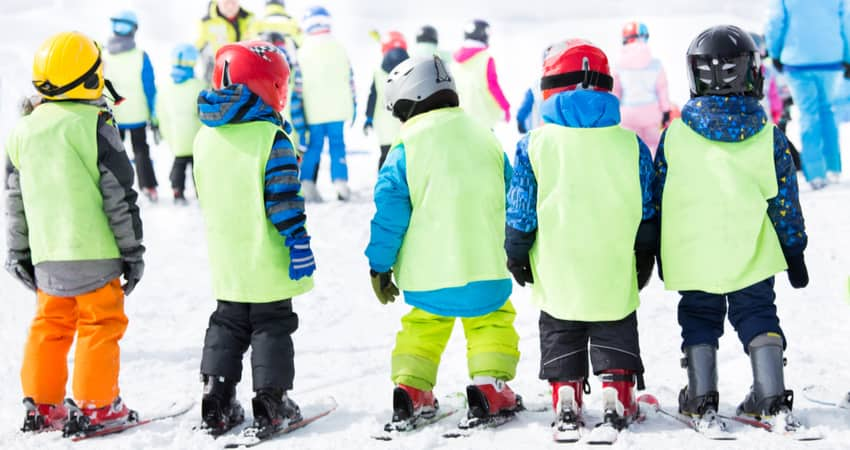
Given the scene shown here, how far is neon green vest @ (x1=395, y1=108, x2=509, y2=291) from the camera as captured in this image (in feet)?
13.4

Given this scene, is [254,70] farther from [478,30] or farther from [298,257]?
[478,30]

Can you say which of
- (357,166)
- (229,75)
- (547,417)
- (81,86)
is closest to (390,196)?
(229,75)

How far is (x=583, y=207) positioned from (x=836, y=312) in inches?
99.3

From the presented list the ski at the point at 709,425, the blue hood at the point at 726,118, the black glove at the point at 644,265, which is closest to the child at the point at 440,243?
the black glove at the point at 644,265

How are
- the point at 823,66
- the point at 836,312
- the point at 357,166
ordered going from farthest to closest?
the point at 357,166
the point at 823,66
the point at 836,312

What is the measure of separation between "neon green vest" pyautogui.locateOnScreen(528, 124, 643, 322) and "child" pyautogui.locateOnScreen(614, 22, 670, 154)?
5.01 meters

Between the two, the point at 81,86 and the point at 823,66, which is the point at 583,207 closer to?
the point at 81,86

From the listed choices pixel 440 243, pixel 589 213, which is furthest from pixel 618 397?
pixel 440 243

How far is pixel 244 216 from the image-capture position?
13.7 feet

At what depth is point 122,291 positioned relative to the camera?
441cm

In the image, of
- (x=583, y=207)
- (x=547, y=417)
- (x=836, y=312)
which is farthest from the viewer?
(x=836, y=312)

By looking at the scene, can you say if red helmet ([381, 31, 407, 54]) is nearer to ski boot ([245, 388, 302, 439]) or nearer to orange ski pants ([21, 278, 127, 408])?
orange ski pants ([21, 278, 127, 408])

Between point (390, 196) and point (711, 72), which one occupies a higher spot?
point (711, 72)

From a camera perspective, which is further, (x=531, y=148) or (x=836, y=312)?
(x=836, y=312)
